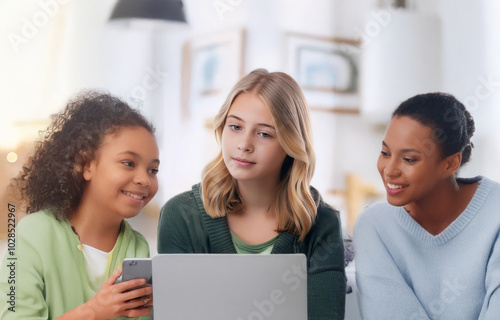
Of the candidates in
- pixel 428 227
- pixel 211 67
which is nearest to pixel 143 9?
pixel 211 67

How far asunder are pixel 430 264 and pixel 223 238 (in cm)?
52

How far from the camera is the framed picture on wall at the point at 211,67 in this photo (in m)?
1.91

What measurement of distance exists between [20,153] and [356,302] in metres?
0.98

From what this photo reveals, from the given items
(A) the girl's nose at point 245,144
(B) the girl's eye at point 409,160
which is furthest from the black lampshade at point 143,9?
(B) the girl's eye at point 409,160

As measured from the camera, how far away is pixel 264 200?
5.00ft

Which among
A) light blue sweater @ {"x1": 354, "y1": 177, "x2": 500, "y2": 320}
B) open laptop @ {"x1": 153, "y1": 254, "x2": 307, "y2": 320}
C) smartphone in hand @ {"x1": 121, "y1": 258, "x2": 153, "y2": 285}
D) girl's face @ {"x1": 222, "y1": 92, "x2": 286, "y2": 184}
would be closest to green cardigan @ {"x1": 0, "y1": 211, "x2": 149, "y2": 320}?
smartphone in hand @ {"x1": 121, "y1": 258, "x2": 153, "y2": 285}

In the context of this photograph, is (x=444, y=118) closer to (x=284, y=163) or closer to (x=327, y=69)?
(x=284, y=163)

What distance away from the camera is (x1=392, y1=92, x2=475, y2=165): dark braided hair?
1.49m

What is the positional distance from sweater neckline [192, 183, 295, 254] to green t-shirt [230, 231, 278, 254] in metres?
0.02

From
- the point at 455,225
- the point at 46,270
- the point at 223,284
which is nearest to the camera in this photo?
the point at 223,284

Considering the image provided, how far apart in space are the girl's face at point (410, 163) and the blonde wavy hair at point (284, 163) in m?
0.20

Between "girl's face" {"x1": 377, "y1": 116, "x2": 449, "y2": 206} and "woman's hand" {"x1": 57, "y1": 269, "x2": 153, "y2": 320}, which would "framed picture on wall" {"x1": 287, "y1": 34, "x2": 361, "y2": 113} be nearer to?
"girl's face" {"x1": 377, "y1": 116, "x2": 449, "y2": 206}

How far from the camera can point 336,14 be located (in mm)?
2008

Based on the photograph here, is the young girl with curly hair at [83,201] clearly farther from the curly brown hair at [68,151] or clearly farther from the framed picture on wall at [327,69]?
the framed picture on wall at [327,69]
